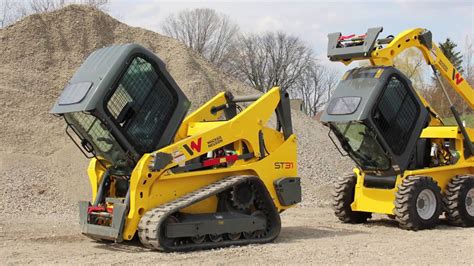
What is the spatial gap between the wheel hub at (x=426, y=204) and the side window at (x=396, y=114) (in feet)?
2.72

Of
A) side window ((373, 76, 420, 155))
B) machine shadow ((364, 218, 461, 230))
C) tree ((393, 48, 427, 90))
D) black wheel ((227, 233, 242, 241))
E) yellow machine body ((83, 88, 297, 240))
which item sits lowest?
machine shadow ((364, 218, 461, 230))

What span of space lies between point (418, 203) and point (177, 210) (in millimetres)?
4550

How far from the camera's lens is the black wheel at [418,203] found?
11.4m

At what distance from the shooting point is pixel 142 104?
9.67m

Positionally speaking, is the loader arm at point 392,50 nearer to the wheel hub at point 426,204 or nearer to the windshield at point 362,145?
the windshield at point 362,145

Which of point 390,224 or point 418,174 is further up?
point 418,174

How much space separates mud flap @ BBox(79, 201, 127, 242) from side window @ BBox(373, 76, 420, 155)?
4.63 meters

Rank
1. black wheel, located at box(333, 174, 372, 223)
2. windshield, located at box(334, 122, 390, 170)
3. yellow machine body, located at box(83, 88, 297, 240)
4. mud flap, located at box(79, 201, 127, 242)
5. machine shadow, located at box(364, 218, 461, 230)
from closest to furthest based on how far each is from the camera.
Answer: mud flap, located at box(79, 201, 127, 242) → yellow machine body, located at box(83, 88, 297, 240) → windshield, located at box(334, 122, 390, 170) → machine shadow, located at box(364, 218, 461, 230) → black wheel, located at box(333, 174, 372, 223)

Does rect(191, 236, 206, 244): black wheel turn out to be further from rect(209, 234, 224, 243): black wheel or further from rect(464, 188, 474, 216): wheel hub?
rect(464, 188, 474, 216): wheel hub

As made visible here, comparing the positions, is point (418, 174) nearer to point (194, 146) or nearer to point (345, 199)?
point (345, 199)

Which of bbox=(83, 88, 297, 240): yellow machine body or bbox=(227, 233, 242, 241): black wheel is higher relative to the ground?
bbox=(83, 88, 297, 240): yellow machine body

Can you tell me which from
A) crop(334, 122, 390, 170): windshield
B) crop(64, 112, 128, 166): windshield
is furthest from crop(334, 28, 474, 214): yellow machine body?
crop(64, 112, 128, 166): windshield

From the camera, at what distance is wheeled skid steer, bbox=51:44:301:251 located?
9172 millimetres

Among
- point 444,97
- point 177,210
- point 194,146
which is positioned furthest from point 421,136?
point 444,97
